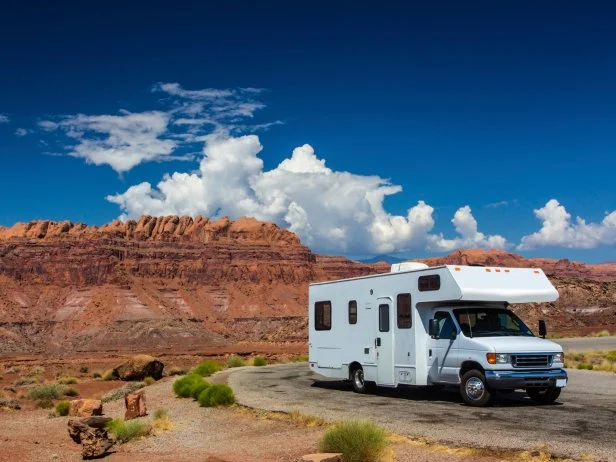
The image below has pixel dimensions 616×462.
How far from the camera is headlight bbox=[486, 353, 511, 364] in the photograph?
13.9 meters

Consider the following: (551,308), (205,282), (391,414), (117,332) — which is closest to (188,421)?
(391,414)

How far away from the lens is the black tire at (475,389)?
1427 cm

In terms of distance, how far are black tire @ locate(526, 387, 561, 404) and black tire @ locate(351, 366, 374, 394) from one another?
168 inches

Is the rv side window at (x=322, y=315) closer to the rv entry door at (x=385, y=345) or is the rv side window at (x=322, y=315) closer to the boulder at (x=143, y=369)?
the rv entry door at (x=385, y=345)

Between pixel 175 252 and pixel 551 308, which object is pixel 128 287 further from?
pixel 551 308

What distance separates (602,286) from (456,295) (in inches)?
2642

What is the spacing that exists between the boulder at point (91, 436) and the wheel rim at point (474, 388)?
733cm

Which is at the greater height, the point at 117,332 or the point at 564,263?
the point at 564,263

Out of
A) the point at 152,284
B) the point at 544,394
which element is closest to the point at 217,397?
the point at 544,394

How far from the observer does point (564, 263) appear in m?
185

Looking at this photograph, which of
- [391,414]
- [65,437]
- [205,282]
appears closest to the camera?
[391,414]

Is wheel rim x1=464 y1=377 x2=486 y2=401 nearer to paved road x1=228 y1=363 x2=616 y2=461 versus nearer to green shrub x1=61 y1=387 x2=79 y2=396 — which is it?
paved road x1=228 y1=363 x2=616 y2=461

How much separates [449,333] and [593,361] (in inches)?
575

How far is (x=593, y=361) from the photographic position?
27016 mm
